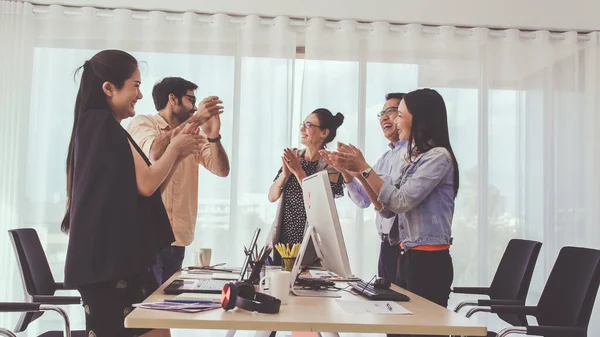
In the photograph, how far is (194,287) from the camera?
2.12 meters

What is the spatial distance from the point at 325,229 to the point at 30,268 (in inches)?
54.0

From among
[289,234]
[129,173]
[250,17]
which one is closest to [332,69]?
[250,17]

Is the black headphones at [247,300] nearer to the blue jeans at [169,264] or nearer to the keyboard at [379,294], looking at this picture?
the keyboard at [379,294]

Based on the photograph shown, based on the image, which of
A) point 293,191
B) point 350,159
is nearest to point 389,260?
point 293,191

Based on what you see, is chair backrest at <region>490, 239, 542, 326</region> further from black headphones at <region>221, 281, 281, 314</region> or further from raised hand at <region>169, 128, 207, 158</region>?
raised hand at <region>169, 128, 207, 158</region>

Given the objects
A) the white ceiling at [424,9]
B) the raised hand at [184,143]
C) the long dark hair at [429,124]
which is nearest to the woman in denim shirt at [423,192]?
the long dark hair at [429,124]

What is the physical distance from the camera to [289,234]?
3375 mm

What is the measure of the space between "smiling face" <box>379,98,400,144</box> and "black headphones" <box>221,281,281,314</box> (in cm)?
216

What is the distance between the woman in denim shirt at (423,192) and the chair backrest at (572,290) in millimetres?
385

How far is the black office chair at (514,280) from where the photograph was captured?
2.68 meters

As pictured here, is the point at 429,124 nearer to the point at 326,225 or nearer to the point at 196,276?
the point at 326,225

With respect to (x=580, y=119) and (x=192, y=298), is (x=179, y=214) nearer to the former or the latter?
(x=192, y=298)

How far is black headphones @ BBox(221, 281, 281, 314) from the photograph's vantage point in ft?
5.25

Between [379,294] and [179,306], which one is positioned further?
[379,294]
